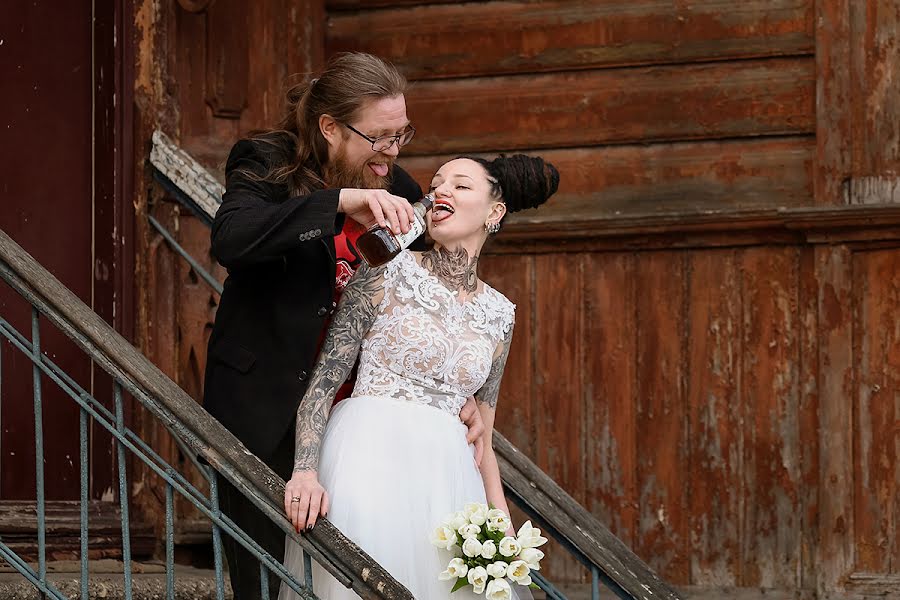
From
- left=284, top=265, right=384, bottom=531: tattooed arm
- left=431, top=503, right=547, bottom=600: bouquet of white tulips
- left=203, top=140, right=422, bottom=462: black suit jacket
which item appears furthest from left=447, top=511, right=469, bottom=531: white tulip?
left=203, top=140, right=422, bottom=462: black suit jacket

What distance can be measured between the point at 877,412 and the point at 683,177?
108 centimetres

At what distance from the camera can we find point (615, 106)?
5.46 metres

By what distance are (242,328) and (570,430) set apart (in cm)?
210

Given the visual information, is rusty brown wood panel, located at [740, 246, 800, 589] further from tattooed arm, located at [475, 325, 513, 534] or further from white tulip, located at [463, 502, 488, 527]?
white tulip, located at [463, 502, 488, 527]

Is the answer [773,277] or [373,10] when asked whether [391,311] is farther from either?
[373,10]

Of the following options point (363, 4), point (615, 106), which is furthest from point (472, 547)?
point (363, 4)

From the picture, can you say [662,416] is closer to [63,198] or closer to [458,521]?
[458,521]

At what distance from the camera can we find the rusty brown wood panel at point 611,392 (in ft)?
17.4

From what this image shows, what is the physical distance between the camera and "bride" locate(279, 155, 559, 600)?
11.1ft

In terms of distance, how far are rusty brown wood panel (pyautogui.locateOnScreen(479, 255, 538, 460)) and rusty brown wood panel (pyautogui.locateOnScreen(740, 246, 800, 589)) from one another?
77cm

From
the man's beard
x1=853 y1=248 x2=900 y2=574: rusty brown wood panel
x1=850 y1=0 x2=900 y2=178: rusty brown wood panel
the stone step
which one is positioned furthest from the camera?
x1=850 y1=0 x2=900 y2=178: rusty brown wood panel

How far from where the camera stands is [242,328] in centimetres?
352

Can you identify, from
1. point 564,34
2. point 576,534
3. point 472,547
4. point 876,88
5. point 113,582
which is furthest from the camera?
point 564,34

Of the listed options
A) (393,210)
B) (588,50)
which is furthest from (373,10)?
(393,210)
